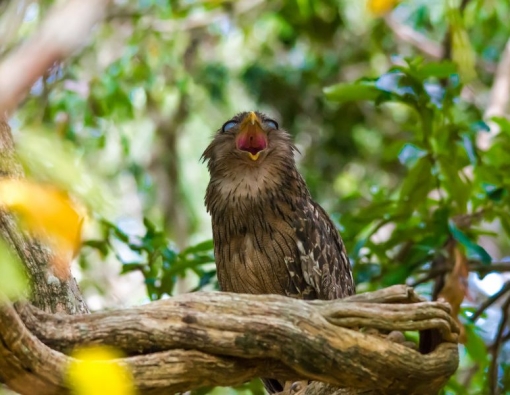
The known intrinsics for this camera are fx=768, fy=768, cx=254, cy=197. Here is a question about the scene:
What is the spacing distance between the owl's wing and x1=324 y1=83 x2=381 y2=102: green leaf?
422 mm

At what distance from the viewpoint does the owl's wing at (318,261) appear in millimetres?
2734

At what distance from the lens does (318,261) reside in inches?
109

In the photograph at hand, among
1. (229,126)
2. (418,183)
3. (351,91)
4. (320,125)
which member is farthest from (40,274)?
(320,125)

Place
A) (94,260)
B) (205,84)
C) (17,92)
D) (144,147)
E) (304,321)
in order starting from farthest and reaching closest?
(144,147), (205,84), (94,260), (304,321), (17,92)

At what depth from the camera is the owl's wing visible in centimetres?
273

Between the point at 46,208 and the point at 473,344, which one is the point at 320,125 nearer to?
the point at 473,344

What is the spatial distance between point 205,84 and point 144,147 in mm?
1035

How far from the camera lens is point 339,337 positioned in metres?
1.65

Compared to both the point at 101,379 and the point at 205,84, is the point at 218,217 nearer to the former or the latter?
the point at 101,379

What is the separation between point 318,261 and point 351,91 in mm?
633

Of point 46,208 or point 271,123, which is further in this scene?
point 271,123

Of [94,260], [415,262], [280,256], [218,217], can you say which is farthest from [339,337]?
[94,260]

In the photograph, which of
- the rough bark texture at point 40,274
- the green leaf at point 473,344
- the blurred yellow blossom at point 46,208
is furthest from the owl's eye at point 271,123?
the blurred yellow blossom at point 46,208

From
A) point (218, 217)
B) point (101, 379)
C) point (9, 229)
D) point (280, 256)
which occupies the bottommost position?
point (101, 379)
